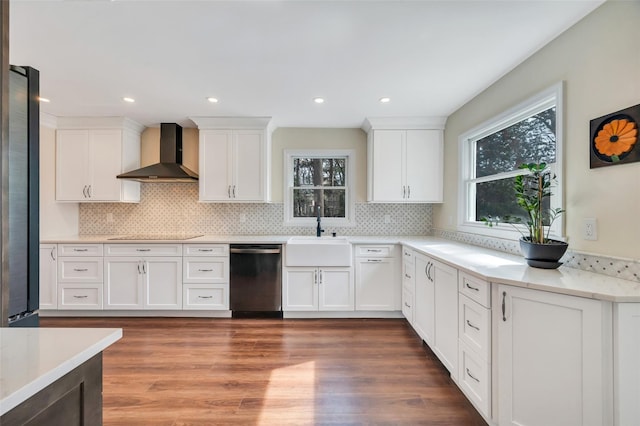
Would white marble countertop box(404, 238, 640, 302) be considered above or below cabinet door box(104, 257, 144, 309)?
above

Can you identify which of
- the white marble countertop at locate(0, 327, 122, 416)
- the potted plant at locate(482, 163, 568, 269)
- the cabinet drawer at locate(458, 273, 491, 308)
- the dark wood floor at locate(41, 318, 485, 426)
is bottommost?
the dark wood floor at locate(41, 318, 485, 426)

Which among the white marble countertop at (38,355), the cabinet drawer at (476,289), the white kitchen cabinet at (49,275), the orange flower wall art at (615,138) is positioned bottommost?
the white kitchen cabinet at (49,275)

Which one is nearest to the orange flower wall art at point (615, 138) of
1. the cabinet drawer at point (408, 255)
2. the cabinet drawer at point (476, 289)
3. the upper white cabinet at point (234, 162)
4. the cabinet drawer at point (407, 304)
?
the cabinet drawer at point (476, 289)

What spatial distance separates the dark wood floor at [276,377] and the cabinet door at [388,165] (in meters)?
1.56

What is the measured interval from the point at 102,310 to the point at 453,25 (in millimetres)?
4370

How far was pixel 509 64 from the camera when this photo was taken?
219 cm

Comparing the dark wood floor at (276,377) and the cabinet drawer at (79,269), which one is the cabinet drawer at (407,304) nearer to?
the dark wood floor at (276,377)

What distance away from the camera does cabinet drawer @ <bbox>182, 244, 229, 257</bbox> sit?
129 inches

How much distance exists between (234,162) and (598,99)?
130 inches

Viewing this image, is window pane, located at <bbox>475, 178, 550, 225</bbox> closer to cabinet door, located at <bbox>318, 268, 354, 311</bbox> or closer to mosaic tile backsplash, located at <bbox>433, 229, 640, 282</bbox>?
mosaic tile backsplash, located at <bbox>433, 229, 640, 282</bbox>

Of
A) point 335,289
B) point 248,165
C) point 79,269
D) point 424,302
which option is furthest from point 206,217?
point 424,302

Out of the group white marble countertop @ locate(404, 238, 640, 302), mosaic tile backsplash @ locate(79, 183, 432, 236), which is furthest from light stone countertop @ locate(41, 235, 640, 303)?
mosaic tile backsplash @ locate(79, 183, 432, 236)

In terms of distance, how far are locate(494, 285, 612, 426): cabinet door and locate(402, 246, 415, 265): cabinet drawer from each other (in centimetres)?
135

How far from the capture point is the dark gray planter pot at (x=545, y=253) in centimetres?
162
